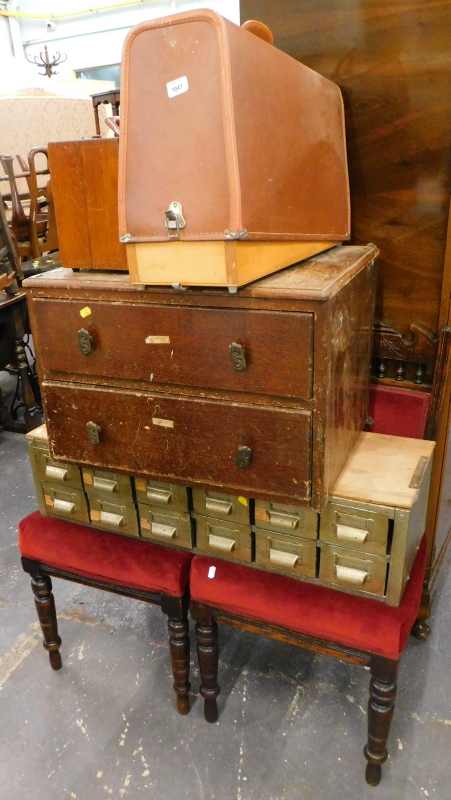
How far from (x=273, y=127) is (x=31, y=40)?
1094cm

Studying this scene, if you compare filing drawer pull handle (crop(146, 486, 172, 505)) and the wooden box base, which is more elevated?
the wooden box base

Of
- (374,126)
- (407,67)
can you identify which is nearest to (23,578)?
(374,126)

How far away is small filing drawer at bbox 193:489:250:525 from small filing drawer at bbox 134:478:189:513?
39mm

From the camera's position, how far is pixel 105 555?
1692mm

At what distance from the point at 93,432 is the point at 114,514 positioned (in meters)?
0.35

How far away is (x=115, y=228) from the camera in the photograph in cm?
133

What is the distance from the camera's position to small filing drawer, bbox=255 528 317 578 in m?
1.47

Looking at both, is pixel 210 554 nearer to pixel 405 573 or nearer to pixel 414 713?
pixel 405 573

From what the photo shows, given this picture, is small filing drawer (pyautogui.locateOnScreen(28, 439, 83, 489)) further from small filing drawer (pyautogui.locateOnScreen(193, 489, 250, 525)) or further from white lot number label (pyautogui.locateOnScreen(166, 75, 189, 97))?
white lot number label (pyautogui.locateOnScreen(166, 75, 189, 97))

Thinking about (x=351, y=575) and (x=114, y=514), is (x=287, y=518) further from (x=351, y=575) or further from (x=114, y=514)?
(x=114, y=514)

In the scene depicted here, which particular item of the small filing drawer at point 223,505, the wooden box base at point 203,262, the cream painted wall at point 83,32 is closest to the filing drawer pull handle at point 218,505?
the small filing drawer at point 223,505

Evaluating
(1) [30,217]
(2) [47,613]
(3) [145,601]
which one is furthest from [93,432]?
(1) [30,217]

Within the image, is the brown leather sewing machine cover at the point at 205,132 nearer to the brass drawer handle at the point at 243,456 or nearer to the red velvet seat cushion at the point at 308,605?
the brass drawer handle at the point at 243,456

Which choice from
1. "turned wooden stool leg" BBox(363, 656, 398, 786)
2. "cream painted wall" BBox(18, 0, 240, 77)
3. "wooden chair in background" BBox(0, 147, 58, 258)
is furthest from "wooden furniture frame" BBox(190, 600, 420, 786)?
"cream painted wall" BBox(18, 0, 240, 77)
